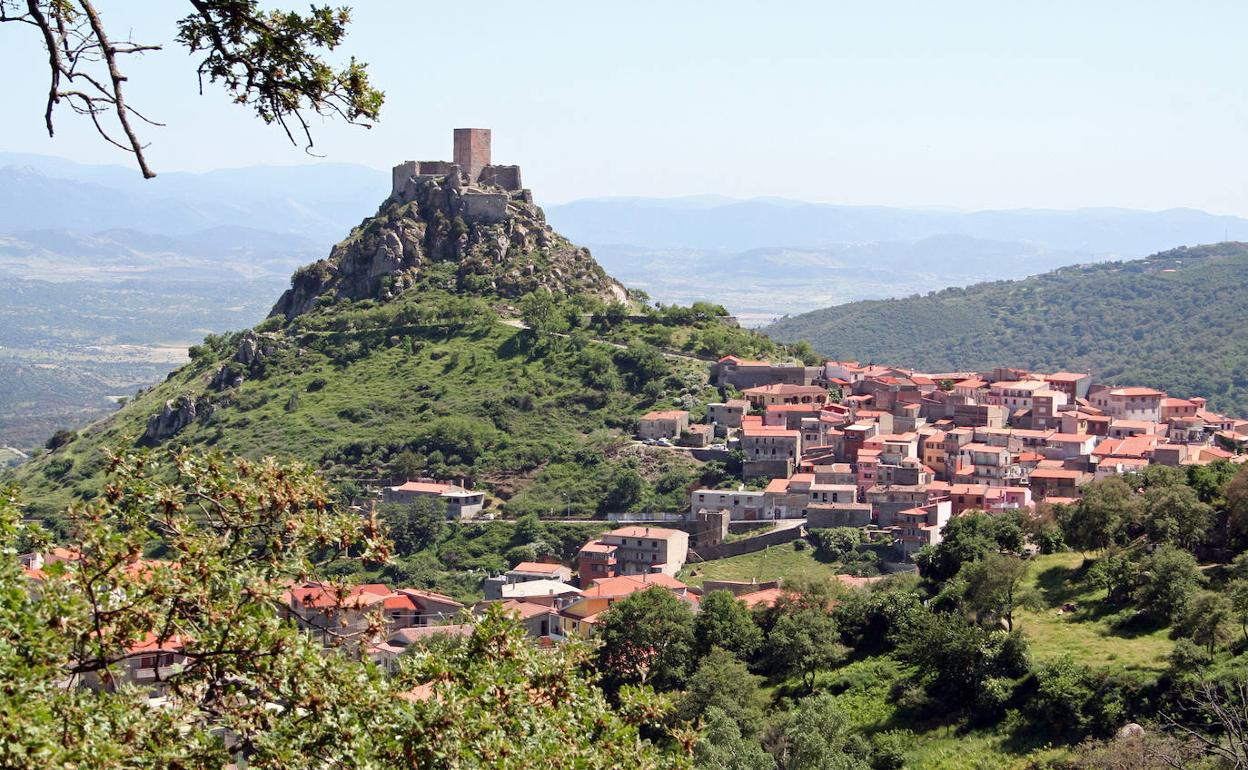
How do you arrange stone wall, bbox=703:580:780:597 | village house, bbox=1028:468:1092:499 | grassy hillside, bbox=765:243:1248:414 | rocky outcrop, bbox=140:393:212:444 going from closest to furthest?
stone wall, bbox=703:580:780:597, village house, bbox=1028:468:1092:499, rocky outcrop, bbox=140:393:212:444, grassy hillside, bbox=765:243:1248:414

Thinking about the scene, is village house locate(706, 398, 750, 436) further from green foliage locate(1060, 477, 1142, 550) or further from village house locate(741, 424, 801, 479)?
green foliage locate(1060, 477, 1142, 550)

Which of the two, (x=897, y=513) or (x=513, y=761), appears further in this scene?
(x=897, y=513)

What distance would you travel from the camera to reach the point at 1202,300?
412 ft

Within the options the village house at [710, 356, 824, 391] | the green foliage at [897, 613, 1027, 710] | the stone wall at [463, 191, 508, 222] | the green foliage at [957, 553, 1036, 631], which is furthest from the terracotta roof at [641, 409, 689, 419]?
the green foliage at [897, 613, 1027, 710]

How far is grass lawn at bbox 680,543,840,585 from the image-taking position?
42438 millimetres

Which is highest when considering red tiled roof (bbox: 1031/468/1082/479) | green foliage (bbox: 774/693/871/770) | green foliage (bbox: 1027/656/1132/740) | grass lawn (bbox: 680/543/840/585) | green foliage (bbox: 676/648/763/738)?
green foliage (bbox: 1027/656/1132/740)

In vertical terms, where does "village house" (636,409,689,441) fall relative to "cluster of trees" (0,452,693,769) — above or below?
below

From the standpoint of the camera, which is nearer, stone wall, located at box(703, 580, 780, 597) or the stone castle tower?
stone wall, located at box(703, 580, 780, 597)

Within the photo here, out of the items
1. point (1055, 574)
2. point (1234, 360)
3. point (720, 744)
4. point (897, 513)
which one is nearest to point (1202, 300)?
point (1234, 360)

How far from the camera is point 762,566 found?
1711 inches

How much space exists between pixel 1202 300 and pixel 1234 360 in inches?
957

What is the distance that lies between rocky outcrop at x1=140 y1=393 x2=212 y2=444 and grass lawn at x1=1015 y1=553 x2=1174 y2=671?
1567 inches

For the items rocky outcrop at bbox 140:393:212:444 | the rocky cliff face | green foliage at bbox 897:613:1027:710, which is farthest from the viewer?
the rocky cliff face

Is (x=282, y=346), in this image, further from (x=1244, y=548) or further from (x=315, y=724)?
(x=315, y=724)
